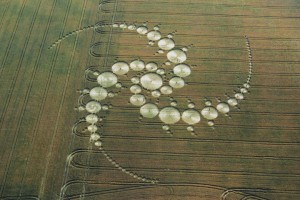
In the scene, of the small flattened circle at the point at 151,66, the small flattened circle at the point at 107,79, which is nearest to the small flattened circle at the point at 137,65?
the small flattened circle at the point at 151,66

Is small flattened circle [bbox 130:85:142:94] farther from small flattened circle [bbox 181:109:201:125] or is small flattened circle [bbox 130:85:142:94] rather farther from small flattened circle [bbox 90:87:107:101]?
small flattened circle [bbox 181:109:201:125]

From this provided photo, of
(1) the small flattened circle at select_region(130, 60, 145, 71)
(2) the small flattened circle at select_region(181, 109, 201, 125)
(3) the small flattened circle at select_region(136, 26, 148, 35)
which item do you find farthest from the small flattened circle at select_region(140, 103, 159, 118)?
(3) the small flattened circle at select_region(136, 26, 148, 35)

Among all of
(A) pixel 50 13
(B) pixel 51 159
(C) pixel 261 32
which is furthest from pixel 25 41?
(C) pixel 261 32

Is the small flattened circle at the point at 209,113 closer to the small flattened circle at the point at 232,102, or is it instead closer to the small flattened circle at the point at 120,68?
the small flattened circle at the point at 232,102

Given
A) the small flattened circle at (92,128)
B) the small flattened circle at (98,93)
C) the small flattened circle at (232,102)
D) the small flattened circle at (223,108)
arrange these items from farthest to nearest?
the small flattened circle at (98,93) < the small flattened circle at (232,102) < the small flattened circle at (223,108) < the small flattened circle at (92,128)

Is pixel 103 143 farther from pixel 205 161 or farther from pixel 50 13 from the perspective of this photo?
pixel 50 13
